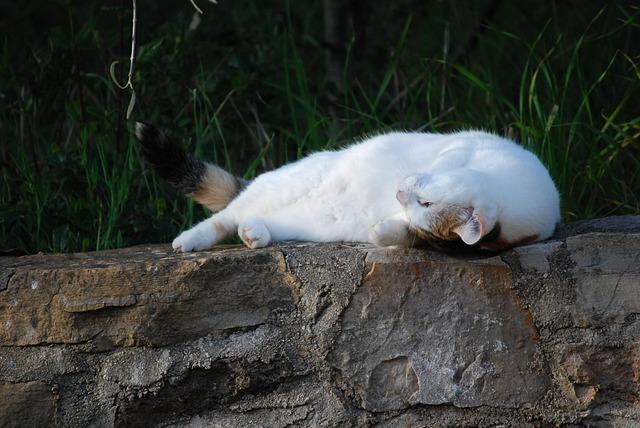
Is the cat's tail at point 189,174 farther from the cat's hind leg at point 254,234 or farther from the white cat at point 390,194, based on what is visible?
the cat's hind leg at point 254,234

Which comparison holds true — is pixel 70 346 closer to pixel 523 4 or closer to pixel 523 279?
pixel 523 279

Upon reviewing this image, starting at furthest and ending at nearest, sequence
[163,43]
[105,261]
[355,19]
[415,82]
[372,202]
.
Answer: [355,19] → [415,82] → [163,43] → [372,202] → [105,261]

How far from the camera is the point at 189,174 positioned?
349 cm

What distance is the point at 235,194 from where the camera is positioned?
3.57 meters

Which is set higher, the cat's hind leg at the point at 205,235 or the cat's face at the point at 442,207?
the cat's face at the point at 442,207

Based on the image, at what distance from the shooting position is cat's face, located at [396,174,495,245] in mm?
2627

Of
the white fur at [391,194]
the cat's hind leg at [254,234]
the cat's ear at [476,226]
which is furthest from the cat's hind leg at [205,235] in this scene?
the cat's ear at [476,226]

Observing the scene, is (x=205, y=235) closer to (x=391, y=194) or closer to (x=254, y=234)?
(x=254, y=234)

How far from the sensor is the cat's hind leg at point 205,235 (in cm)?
293

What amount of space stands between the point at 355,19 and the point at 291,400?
10.8 feet

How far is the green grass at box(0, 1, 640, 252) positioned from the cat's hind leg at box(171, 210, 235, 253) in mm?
536

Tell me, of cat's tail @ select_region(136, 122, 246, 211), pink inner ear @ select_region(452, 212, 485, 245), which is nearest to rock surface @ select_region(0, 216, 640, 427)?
pink inner ear @ select_region(452, 212, 485, 245)

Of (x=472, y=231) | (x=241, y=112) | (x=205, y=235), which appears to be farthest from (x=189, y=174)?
(x=472, y=231)

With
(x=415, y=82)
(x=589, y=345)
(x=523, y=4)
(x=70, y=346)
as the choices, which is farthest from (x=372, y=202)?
(x=523, y=4)
